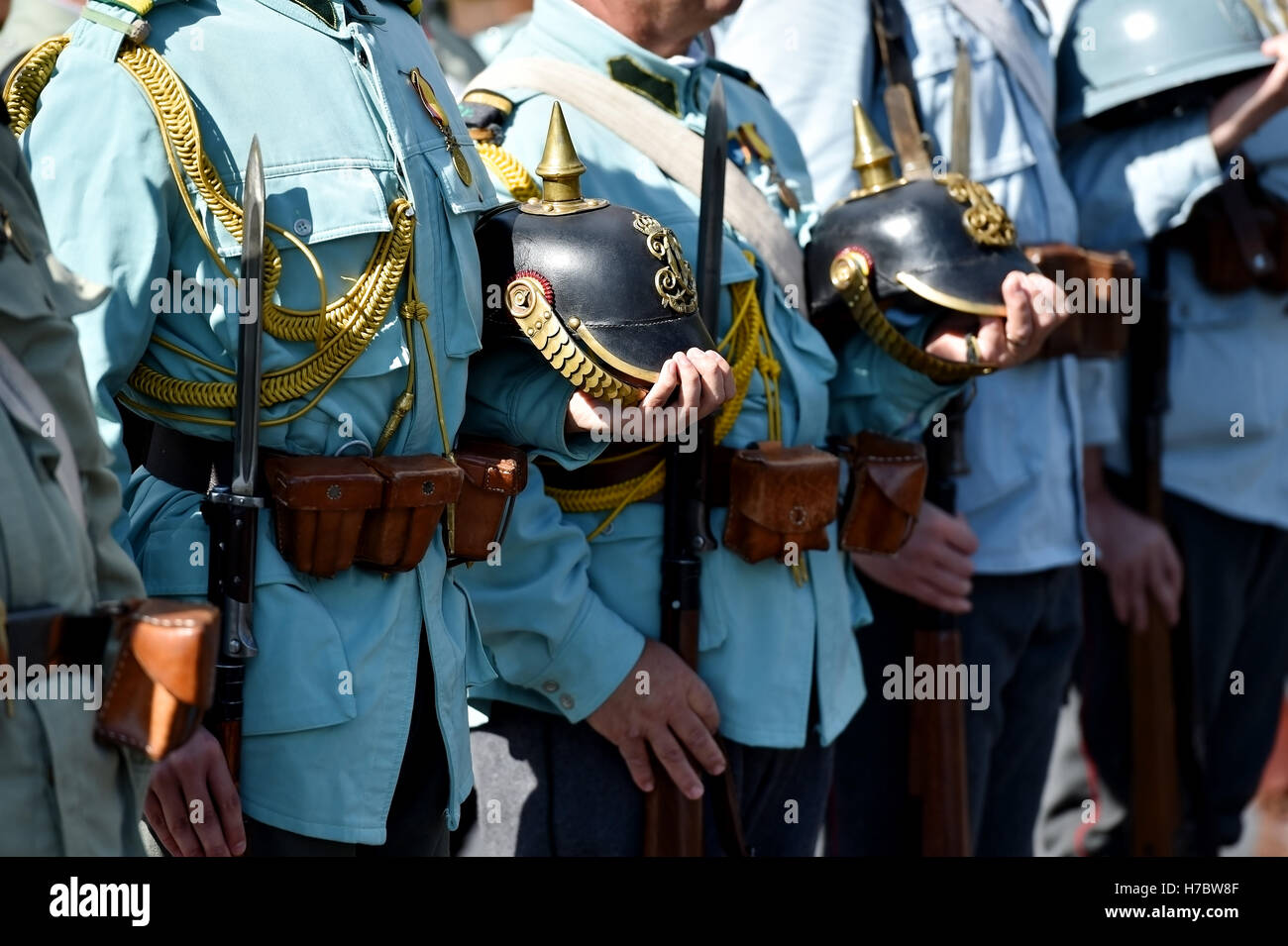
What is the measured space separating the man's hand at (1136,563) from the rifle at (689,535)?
1665 mm

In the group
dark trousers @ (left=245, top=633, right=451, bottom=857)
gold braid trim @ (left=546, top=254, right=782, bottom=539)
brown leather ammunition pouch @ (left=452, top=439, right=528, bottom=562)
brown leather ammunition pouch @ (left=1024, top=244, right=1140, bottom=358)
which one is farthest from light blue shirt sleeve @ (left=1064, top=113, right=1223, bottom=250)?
dark trousers @ (left=245, top=633, right=451, bottom=857)

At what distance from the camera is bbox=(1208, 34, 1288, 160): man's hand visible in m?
3.68

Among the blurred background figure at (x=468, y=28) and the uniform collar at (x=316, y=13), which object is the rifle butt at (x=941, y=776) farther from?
the blurred background figure at (x=468, y=28)

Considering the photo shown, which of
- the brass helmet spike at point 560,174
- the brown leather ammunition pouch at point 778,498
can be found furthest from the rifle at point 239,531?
the brown leather ammunition pouch at point 778,498

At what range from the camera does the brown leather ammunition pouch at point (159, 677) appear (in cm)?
158

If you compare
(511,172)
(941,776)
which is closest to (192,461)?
Answer: (511,172)

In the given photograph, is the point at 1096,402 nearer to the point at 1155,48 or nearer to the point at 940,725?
the point at 1155,48

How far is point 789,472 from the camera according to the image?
264 centimetres

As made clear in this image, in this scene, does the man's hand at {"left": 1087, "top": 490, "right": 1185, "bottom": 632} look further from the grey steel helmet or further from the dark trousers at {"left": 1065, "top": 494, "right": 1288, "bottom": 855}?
the grey steel helmet
